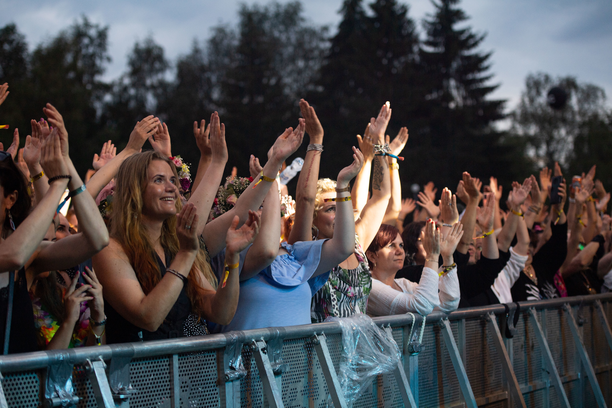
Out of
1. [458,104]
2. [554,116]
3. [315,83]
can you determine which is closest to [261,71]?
[315,83]

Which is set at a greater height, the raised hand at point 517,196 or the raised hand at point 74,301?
the raised hand at point 517,196

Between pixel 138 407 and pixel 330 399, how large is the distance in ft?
3.30

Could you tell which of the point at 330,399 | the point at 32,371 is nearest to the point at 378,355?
the point at 330,399

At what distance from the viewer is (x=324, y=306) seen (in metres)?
3.53

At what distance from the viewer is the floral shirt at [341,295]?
3.50m

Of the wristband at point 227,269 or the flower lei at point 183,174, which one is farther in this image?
the flower lei at point 183,174

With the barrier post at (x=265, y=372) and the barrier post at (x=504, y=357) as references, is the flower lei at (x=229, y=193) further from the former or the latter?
the barrier post at (x=504, y=357)

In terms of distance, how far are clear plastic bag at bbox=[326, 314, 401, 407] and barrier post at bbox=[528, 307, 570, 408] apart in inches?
64.7

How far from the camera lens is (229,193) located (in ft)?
12.6

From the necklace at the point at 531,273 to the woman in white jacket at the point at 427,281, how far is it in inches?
73.5

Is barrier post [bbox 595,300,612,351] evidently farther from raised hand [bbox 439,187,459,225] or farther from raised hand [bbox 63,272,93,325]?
raised hand [bbox 63,272,93,325]

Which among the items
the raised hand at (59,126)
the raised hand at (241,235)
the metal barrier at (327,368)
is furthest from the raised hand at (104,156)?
the metal barrier at (327,368)

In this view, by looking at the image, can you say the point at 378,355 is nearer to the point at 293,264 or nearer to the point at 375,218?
the point at 293,264

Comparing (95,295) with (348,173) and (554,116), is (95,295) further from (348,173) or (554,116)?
(554,116)
